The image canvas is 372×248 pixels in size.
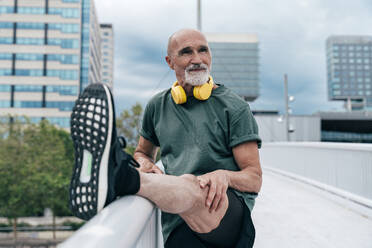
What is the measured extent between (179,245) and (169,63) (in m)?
1.21

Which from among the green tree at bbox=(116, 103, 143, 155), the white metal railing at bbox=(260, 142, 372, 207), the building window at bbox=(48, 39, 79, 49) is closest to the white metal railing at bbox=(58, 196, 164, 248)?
the white metal railing at bbox=(260, 142, 372, 207)

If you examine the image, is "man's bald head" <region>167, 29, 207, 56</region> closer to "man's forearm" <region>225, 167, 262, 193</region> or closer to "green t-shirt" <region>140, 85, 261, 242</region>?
"green t-shirt" <region>140, 85, 261, 242</region>

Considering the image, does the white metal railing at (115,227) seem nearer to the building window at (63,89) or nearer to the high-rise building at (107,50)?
the building window at (63,89)

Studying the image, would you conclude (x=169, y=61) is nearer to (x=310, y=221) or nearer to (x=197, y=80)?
(x=197, y=80)

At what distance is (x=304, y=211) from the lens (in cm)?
395

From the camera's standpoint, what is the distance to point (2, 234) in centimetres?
2847

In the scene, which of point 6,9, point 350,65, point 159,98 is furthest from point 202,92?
point 350,65

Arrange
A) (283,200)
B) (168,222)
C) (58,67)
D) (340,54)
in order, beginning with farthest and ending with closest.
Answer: (340,54), (58,67), (283,200), (168,222)

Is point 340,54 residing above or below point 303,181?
above

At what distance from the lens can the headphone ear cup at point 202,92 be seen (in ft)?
5.72

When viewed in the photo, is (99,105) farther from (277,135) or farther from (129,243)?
(277,135)

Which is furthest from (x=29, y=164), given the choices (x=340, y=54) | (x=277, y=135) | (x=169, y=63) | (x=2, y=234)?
(x=340, y=54)

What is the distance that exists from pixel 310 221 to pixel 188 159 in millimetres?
2448

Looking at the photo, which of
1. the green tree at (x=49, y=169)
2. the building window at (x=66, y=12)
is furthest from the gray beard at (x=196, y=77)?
the building window at (x=66, y=12)
